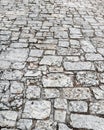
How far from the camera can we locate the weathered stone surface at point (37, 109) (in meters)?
3.00

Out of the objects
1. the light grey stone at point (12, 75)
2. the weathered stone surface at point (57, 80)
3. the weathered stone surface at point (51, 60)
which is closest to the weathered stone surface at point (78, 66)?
the weathered stone surface at point (51, 60)

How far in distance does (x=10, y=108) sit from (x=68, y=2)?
6.06m

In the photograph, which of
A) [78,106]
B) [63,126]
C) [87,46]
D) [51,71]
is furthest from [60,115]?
[87,46]

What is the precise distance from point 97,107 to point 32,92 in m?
0.91

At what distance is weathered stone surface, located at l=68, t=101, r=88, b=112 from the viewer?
3115 millimetres

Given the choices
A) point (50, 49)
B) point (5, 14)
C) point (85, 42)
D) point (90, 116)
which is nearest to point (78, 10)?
point (5, 14)

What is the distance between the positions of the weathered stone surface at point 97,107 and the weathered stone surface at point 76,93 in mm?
164

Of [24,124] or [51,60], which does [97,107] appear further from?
[51,60]

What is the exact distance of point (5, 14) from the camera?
6922 millimetres

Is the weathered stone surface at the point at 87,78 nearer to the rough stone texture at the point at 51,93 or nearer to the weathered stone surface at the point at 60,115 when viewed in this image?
the rough stone texture at the point at 51,93

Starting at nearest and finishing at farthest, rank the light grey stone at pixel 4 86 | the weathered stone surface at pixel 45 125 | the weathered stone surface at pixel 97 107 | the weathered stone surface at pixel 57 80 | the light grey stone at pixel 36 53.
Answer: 1. the weathered stone surface at pixel 45 125
2. the weathered stone surface at pixel 97 107
3. the light grey stone at pixel 4 86
4. the weathered stone surface at pixel 57 80
5. the light grey stone at pixel 36 53

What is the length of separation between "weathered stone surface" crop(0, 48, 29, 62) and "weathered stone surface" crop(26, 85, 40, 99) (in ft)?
3.15

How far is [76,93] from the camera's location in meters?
3.45

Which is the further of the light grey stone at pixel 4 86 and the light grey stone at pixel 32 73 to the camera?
the light grey stone at pixel 32 73
